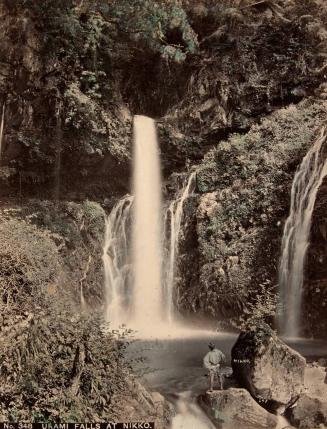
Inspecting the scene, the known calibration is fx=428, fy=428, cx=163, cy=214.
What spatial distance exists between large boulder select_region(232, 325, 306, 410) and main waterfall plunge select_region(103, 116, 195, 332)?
2.89 metres

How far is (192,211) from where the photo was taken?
410 inches

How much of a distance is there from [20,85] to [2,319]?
7.14 m

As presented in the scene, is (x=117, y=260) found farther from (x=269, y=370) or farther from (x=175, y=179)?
(x=269, y=370)

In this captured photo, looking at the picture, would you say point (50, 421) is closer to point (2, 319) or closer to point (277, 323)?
point (2, 319)

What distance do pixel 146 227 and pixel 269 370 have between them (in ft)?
19.7

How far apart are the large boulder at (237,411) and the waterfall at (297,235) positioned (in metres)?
2.58

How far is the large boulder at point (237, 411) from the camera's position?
4.86m

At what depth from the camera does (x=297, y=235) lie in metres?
8.37

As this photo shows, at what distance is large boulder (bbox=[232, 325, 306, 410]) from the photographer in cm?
506

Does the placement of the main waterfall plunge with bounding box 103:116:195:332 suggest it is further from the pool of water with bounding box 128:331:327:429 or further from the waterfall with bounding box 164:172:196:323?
the pool of water with bounding box 128:331:327:429

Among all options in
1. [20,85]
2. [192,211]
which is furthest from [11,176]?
[192,211]

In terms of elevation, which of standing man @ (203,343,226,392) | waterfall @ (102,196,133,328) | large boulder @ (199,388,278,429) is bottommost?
large boulder @ (199,388,278,429)

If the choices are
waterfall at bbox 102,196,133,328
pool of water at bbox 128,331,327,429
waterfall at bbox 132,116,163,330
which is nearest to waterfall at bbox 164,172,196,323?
waterfall at bbox 132,116,163,330

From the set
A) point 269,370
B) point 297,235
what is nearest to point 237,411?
point 269,370
